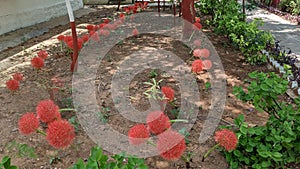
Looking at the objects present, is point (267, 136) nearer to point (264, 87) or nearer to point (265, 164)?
Result: point (265, 164)

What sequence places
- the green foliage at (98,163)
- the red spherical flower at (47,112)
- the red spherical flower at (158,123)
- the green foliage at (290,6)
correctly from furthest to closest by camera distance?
1. the green foliage at (290,6)
2. the red spherical flower at (47,112)
3. the red spherical flower at (158,123)
4. the green foliage at (98,163)

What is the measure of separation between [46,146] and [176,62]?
2.09m

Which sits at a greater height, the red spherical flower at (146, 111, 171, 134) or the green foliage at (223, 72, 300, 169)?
the red spherical flower at (146, 111, 171, 134)

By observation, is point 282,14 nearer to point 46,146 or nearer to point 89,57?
point 89,57

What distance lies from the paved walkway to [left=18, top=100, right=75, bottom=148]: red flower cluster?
408 centimetres

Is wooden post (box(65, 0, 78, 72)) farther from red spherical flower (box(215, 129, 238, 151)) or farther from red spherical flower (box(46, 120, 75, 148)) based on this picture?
red spherical flower (box(215, 129, 238, 151))

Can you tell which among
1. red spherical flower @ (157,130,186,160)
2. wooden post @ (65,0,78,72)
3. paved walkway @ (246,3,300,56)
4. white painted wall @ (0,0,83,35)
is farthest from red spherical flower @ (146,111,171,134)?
white painted wall @ (0,0,83,35)

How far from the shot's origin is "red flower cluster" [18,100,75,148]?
1.67 metres

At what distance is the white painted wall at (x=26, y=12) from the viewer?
18.5 feet

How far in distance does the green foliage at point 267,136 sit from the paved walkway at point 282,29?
3031 mm

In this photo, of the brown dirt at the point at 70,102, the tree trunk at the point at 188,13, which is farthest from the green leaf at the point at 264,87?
the tree trunk at the point at 188,13

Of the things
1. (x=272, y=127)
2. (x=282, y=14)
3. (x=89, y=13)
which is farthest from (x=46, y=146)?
(x=282, y=14)

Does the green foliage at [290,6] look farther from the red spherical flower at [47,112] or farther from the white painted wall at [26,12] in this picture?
the red spherical flower at [47,112]

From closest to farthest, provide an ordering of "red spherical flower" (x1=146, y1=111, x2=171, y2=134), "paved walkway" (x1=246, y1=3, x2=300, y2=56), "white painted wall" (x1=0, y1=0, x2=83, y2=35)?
1. "red spherical flower" (x1=146, y1=111, x2=171, y2=134)
2. "paved walkway" (x1=246, y1=3, x2=300, y2=56)
3. "white painted wall" (x1=0, y1=0, x2=83, y2=35)
